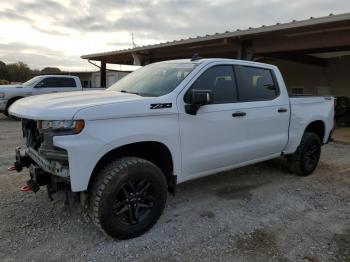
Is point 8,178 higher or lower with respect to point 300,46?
lower

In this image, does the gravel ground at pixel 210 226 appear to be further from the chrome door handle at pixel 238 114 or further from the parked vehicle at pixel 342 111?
the parked vehicle at pixel 342 111

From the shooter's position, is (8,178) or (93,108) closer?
(93,108)

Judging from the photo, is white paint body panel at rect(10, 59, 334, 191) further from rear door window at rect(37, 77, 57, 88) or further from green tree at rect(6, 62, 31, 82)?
green tree at rect(6, 62, 31, 82)

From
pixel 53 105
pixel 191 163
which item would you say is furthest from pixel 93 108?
pixel 191 163

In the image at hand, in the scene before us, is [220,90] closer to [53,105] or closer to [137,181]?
[137,181]

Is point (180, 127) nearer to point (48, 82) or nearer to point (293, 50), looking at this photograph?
point (293, 50)

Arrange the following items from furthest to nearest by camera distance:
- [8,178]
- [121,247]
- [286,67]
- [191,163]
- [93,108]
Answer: [286,67]
[8,178]
[191,163]
[121,247]
[93,108]

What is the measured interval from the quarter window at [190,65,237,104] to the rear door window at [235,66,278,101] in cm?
14

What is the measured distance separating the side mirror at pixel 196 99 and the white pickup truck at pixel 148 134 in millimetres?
11

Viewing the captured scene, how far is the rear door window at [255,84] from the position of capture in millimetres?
4594

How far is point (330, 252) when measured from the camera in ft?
11.1

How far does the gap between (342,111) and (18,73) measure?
49.9 m

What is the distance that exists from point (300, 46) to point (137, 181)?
9.00m

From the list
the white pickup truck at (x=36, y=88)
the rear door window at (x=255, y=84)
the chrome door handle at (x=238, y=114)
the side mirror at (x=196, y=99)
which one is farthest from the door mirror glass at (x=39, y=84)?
the side mirror at (x=196, y=99)
